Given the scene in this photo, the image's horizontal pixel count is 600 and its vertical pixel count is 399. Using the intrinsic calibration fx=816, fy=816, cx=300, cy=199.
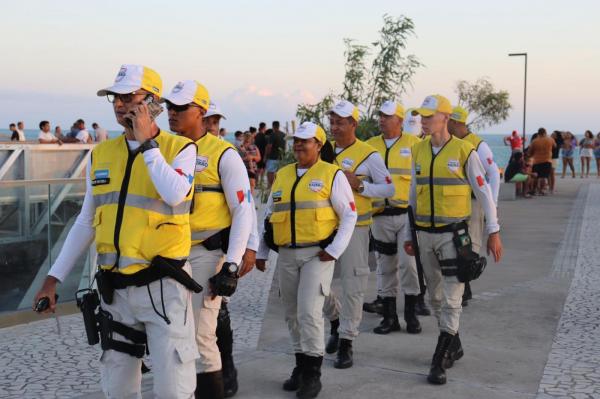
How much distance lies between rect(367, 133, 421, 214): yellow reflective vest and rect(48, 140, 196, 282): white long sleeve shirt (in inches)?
160

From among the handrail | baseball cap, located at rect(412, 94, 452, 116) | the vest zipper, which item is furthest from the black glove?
the handrail

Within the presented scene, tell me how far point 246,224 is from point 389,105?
3693 mm

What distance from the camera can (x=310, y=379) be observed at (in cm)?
557

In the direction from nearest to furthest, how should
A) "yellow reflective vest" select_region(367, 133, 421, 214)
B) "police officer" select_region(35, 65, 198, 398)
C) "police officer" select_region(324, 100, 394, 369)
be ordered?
"police officer" select_region(35, 65, 198, 398), "police officer" select_region(324, 100, 394, 369), "yellow reflective vest" select_region(367, 133, 421, 214)

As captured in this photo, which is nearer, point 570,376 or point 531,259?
point 570,376

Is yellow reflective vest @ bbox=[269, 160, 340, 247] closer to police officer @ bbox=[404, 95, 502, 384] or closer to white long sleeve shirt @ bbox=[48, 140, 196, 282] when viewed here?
police officer @ bbox=[404, 95, 502, 384]

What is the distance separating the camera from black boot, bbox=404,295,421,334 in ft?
24.6

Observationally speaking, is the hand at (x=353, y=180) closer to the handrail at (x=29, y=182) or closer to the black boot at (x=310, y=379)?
the black boot at (x=310, y=379)

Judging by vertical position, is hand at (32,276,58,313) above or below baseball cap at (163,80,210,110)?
below

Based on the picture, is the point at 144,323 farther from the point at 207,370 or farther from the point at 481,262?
the point at 481,262

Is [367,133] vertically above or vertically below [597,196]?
above

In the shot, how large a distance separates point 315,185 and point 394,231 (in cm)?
229

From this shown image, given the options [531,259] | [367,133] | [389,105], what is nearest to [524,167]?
[531,259]

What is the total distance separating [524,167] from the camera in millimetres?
24016
